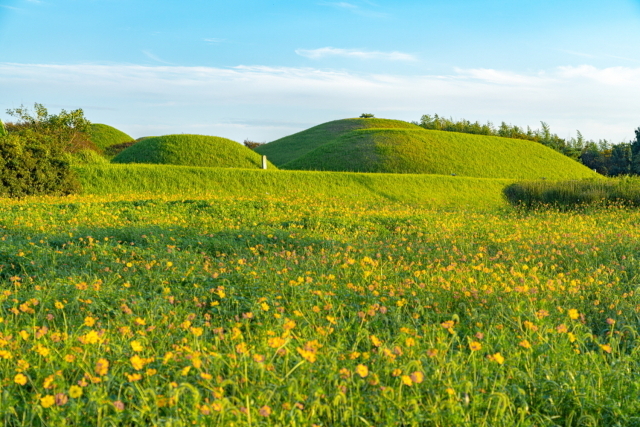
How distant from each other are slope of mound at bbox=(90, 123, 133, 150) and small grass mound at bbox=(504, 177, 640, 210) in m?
48.4

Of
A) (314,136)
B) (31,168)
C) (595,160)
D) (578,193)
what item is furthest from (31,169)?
(595,160)

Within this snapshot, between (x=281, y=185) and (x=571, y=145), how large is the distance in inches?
1812

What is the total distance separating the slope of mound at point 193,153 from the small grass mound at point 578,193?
1817 cm

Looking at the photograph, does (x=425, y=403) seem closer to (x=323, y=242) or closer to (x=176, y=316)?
(x=176, y=316)

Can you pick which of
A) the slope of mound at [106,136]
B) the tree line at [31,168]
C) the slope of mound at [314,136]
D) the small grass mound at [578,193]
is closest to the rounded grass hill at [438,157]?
the slope of mound at [314,136]

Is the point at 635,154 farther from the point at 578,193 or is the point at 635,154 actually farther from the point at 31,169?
the point at 31,169

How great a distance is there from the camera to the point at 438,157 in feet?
116

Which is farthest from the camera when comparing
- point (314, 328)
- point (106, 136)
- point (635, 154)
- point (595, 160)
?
point (106, 136)

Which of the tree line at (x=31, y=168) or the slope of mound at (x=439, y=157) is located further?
the slope of mound at (x=439, y=157)

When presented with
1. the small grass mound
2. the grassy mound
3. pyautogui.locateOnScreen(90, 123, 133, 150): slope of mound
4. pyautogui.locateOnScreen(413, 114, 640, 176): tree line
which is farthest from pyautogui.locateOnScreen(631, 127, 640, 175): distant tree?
pyautogui.locateOnScreen(90, 123, 133, 150): slope of mound

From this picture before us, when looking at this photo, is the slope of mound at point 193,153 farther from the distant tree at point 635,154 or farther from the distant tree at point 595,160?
the distant tree at point 595,160

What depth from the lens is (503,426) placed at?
2.93 metres

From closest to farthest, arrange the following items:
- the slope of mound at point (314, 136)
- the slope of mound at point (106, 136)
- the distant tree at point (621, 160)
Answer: the distant tree at point (621, 160)
the slope of mound at point (314, 136)
the slope of mound at point (106, 136)

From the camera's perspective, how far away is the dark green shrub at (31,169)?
1664 cm
